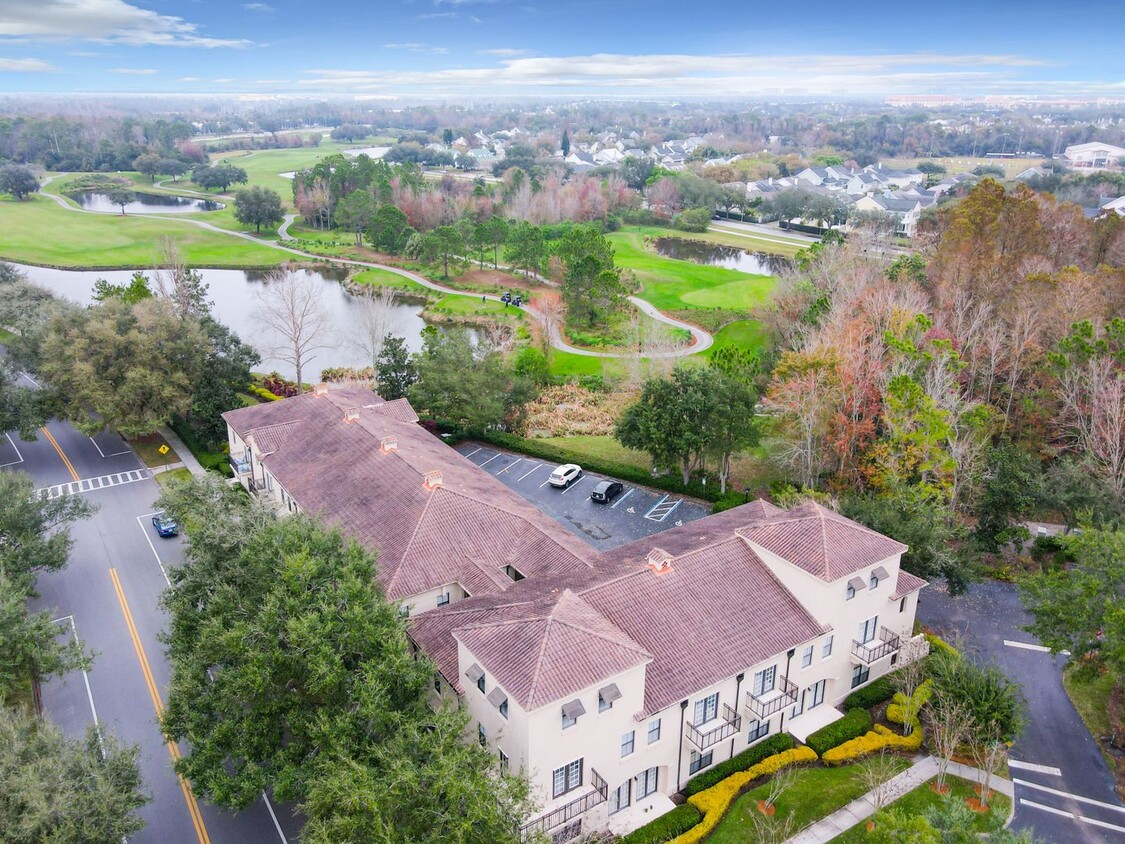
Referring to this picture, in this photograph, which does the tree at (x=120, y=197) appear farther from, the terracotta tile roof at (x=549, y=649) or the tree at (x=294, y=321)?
the terracotta tile roof at (x=549, y=649)

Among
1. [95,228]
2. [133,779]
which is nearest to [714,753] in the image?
[133,779]

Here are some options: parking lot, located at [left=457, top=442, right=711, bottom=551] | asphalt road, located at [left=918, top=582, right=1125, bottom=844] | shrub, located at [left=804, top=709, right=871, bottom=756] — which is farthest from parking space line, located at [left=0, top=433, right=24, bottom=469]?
asphalt road, located at [left=918, top=582, right=1125, bottom=844]

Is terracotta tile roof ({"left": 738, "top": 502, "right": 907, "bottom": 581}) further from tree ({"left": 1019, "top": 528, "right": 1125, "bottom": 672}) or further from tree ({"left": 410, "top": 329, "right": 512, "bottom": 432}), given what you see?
tree ({"left": 410, "top": 329, "right": 512, "bottom": 432})

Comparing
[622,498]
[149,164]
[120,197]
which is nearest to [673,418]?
[622,498]

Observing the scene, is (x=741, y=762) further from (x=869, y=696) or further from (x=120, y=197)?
(x=120, y=197)

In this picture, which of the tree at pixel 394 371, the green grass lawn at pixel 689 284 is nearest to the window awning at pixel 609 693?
the tree at pixel 394 371

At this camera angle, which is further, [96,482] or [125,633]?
[96,482]
